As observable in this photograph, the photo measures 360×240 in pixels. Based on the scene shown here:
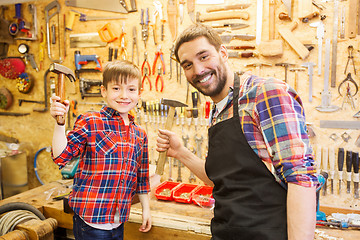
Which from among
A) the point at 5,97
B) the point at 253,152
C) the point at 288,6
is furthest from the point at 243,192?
the point at 5,97

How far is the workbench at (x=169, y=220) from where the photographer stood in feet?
7.42

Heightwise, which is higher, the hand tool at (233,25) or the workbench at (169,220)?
the hand tool at (233,25)

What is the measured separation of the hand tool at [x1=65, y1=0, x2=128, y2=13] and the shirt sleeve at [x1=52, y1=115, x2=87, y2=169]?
2.06 metres

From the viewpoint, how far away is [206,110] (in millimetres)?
3182

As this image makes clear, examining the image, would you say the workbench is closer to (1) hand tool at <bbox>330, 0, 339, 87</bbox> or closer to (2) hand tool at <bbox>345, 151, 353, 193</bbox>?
(2) hand tool at <bbox>345, 151, 353, 193</bbox>

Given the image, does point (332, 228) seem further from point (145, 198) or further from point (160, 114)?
point (160, 114)

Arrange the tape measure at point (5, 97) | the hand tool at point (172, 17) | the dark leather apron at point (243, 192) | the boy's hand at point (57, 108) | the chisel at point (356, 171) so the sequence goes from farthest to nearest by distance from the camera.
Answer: the tape measure at point (5, 97) < the hand tool at point (172, 17) < the chisel at point (356, 171) < the boy's hand at point (57, 108) < the dark leather apron at point (243, 192)

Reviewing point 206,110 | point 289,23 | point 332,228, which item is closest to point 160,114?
point 206,110

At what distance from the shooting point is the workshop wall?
9.14 feet

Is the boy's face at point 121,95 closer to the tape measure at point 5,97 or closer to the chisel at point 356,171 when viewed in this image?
the chisel at point 356,171

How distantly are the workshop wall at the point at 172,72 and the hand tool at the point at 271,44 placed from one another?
33 mm

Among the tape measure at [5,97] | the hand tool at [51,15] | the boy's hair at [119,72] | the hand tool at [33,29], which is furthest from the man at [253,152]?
the tape measure at [5,97]

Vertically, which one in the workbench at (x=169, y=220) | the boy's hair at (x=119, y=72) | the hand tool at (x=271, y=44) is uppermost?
the hand tool at (x=271, y=44)

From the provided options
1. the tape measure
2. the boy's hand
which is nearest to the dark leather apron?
the boy's hand
